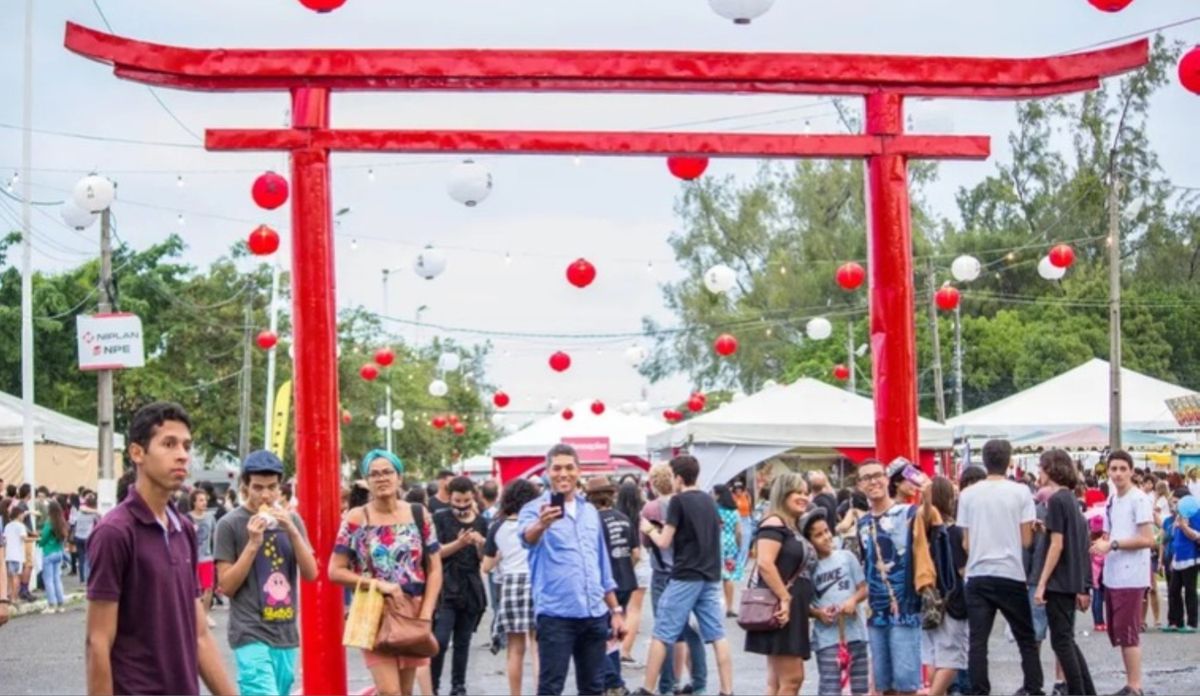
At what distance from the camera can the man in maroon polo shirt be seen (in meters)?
6.00

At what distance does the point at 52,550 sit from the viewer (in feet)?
88.4

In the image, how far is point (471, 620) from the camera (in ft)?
47.3

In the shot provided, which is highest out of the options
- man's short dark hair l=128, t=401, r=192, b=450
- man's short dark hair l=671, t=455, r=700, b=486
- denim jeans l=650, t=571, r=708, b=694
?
man's short dark hair l=128, t=401, r=192, b=450

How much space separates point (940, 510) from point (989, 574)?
0.57m

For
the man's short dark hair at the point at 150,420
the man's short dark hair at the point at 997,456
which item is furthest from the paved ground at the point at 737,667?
the man's short dark hair at the point at 150,420

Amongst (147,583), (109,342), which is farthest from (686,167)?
(109,342)

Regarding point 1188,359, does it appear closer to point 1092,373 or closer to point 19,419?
point 1092,373

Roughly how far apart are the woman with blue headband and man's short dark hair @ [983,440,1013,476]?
375 cm

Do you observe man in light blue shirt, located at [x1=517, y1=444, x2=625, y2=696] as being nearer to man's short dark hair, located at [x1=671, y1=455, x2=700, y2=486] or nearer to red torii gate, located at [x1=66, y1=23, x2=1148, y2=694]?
red torii gate, located at [x1=66, y1=23, x2=1148, y2=694]

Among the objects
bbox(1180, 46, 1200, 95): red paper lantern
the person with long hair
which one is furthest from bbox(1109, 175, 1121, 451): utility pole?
bbox(1180, 46, 1200, 95): red paper lantern

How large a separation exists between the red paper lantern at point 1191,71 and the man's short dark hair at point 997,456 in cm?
313

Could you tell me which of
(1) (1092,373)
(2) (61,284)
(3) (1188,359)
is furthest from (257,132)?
(3) (1188,359)

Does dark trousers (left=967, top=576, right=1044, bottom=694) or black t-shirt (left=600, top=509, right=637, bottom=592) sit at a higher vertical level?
black t-shirt (left=600, top=509, right=637, bottom=592)

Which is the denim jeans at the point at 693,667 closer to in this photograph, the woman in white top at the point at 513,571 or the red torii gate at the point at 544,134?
the woman in white top at the point at 513,571
